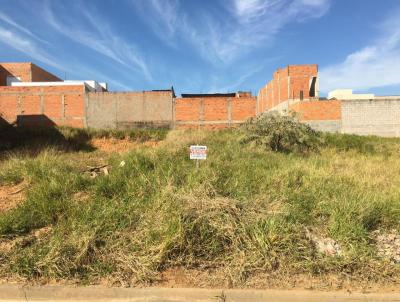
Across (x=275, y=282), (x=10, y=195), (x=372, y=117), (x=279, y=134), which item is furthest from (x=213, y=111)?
(x=275, y=282)

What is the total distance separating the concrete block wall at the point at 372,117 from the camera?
77.0 feet

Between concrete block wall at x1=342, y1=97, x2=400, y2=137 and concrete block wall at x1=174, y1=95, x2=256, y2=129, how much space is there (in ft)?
22.0

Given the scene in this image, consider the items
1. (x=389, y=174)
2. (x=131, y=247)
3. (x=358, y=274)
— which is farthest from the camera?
(x=389, y=174)

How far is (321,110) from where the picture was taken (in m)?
23.5

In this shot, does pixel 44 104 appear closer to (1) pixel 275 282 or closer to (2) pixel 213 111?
(2) pixel 213 111

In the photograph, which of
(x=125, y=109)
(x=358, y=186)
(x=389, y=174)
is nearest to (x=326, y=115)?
(x=125, y=109)

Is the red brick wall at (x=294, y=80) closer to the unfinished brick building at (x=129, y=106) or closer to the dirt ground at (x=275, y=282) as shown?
the unfinished brick building at (x=129, y=106)

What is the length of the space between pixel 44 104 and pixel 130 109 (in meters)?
6.20

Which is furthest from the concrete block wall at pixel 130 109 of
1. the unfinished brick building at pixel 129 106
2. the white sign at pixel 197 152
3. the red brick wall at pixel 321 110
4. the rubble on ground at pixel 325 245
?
the rubble on ground at pixel 325 245

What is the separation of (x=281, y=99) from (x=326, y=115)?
611 centimetres

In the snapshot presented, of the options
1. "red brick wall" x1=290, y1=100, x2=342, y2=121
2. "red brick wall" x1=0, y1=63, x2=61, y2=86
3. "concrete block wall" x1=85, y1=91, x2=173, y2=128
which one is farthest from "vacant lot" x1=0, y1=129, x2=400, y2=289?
"red brick wall" x1=0, y1=63, x2=61, y2=86

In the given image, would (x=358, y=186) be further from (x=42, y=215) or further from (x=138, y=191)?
(x=42, y=215)

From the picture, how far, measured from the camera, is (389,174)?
856 cm

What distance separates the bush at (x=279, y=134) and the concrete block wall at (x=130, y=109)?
47.9 feet
